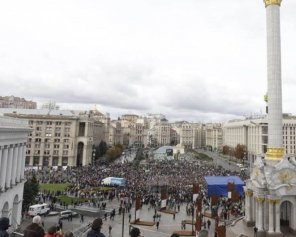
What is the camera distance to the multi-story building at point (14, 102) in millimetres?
162875

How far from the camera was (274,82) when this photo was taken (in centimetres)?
3027

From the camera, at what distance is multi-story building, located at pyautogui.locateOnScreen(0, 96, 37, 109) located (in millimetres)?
162875

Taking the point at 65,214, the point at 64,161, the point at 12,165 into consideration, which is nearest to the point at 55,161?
the point at 64,161

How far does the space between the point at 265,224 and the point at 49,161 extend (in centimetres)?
7026

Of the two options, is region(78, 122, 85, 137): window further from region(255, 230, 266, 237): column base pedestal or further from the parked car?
region(255, 230, 266, 237): column base pedestal

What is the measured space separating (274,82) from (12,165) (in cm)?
2415

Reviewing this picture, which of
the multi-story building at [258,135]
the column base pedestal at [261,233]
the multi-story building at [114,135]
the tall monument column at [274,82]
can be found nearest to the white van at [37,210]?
the column base pedestal at [261,233]

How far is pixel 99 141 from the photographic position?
387 ft

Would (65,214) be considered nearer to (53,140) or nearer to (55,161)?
(55,161)

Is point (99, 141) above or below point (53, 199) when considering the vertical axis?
above

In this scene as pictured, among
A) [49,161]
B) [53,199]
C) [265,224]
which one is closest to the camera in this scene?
[265,224]

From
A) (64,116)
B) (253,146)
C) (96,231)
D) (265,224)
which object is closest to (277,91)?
(265,224)

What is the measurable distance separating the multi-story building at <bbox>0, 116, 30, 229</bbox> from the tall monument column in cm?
2209

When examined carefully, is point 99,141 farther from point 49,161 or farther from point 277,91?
point 277,91
